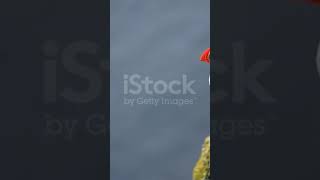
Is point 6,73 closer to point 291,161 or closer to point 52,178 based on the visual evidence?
point 52,178

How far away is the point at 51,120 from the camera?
6.25 meters

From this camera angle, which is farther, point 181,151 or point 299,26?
point 181,151

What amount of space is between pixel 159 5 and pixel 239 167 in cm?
755

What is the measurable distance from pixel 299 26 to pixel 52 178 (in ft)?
10.3

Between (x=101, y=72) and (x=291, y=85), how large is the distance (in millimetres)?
2053

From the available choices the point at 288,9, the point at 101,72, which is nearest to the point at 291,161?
the point at 288,9

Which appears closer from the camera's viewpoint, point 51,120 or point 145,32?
point 51,120

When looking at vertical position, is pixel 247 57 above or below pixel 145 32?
below

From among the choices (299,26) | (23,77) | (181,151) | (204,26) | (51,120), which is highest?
(204,26)

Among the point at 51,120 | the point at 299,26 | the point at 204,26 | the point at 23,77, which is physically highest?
the point at 204,26

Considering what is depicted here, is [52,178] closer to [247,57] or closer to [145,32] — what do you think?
[247,57]

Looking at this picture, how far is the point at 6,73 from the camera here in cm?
624

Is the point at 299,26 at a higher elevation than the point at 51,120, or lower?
higher

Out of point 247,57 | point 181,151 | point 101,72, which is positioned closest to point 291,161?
point 247,57
